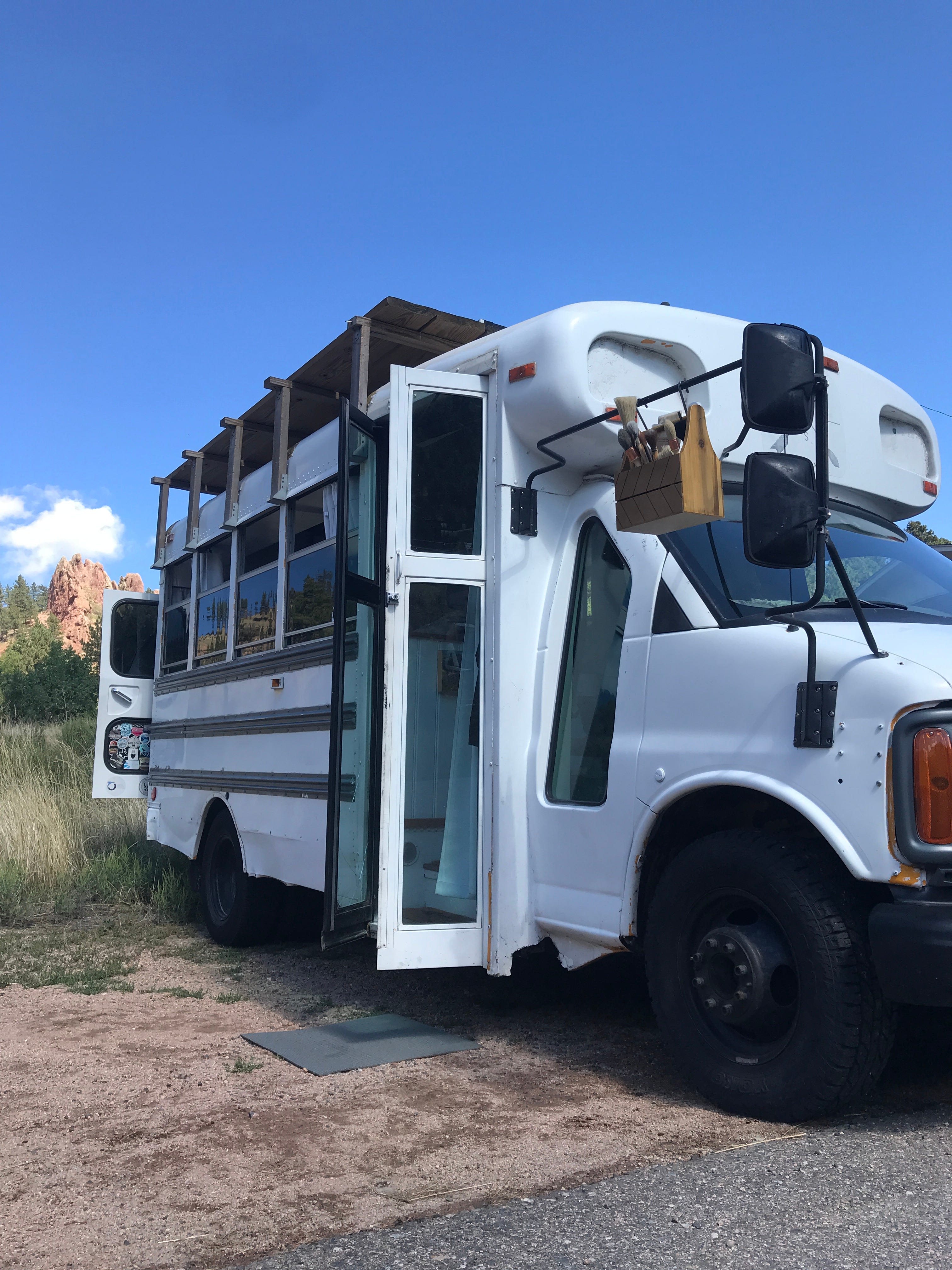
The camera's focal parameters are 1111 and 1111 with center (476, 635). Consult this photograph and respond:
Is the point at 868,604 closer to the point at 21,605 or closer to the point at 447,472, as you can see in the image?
the point at 447,472

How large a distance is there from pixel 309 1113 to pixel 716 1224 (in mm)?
1559

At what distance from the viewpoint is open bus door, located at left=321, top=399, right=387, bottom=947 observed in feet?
15.5

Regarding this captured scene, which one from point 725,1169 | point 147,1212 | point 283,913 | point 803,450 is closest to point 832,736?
point 725,1169

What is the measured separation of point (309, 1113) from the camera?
145 inches

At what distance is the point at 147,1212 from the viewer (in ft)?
9.36

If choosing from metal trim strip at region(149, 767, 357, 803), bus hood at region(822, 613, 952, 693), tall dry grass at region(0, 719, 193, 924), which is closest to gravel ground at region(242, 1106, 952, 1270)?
bus hood at region(822, 613, 952, 693)

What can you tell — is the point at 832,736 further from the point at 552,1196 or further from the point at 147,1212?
the point at 147,1212

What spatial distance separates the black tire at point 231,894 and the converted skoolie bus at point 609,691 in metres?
0.32

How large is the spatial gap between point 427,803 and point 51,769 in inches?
416

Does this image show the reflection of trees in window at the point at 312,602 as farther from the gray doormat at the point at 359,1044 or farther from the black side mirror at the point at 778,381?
the black side mirror at the point at 778,381

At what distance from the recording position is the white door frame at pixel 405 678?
4.57 m

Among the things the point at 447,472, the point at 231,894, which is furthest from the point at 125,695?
the point at 447,472

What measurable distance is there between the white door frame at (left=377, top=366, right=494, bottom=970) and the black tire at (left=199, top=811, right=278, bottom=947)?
210 cm

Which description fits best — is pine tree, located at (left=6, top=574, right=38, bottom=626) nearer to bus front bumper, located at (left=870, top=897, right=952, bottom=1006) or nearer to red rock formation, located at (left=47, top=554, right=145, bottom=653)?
red rock formation, located at (left=47, top=554, right=145, bottom=653)
